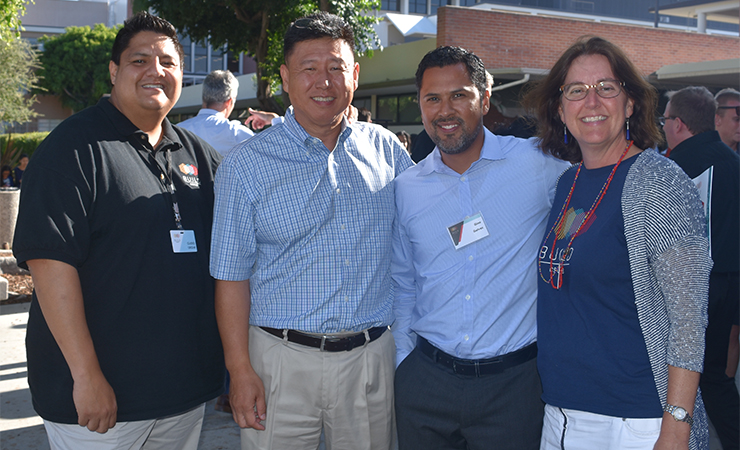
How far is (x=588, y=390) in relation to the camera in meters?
2.03

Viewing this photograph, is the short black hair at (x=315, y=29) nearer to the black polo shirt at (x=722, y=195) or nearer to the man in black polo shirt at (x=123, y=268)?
the man in black polo shirt at (x=123, y=268)

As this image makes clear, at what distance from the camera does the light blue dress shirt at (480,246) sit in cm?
245

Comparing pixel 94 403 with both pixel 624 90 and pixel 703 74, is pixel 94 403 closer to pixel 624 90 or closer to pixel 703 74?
pixel 624 90

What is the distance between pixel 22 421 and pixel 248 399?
122 inches

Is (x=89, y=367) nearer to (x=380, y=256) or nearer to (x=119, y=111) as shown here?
(x=119, y=111)

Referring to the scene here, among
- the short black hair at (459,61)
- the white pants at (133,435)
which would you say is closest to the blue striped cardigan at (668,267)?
the short black hair at (459,61)

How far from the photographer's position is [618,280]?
1.94 meters

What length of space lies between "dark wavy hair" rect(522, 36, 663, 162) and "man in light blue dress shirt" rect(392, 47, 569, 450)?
165mm

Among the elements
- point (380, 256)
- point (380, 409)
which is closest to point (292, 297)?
point (380, 256)

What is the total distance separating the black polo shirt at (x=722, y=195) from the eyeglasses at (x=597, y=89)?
2.42 m

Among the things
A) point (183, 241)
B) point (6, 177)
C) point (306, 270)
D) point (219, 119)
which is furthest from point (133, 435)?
point (6, 177)

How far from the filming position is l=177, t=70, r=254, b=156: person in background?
17.6 feet

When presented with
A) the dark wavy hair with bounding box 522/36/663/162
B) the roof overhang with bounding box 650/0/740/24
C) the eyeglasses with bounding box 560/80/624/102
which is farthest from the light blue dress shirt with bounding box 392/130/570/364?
the roof overhang with bounding box 650/0/740/24

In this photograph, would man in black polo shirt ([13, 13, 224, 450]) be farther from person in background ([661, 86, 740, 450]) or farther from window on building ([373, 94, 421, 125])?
window on building ([373, 94, 421, 125])
